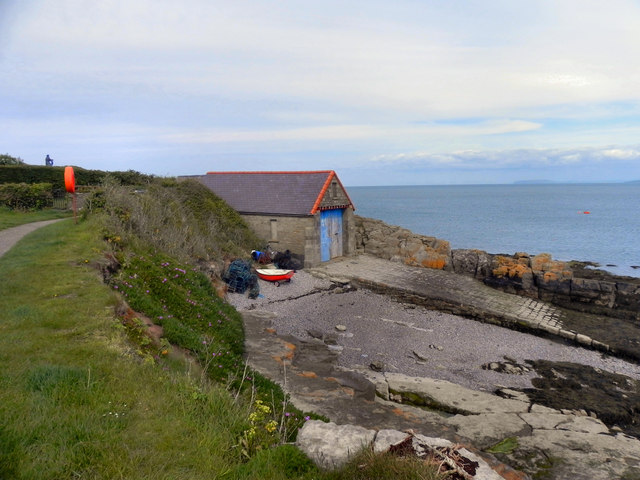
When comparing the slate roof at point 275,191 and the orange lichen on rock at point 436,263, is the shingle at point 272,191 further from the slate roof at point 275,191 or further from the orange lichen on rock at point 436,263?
the orange lichen on rock at point 436,263

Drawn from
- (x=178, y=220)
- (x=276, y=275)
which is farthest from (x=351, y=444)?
(x=178, y=220)

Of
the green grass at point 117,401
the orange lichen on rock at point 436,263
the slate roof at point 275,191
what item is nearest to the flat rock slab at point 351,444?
the green grass at point 117,401

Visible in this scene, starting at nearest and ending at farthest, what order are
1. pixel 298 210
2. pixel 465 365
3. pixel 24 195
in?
pixel 465 365
pixel 24 195
pixel 298 210

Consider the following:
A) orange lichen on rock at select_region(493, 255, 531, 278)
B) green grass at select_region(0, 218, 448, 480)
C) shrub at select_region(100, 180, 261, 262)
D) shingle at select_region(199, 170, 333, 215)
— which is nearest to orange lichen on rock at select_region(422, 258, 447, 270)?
orange lichen on rock at select_region(493, 255, 531, 278)

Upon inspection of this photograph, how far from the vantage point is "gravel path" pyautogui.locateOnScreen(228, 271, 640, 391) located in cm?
1355

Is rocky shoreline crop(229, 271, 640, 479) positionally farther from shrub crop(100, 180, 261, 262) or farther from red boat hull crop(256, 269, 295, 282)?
shrub crop(100, 180, 261, 262)

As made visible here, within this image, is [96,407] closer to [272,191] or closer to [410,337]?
[410,337]

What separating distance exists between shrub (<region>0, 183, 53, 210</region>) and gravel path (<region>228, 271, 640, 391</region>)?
1236 cm

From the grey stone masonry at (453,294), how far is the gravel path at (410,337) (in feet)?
2.24

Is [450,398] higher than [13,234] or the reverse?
the reverse

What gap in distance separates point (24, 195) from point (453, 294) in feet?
69.8

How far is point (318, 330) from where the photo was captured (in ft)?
52.3

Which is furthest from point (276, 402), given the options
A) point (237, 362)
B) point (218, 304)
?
point (218, 304)

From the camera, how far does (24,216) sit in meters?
21.0
